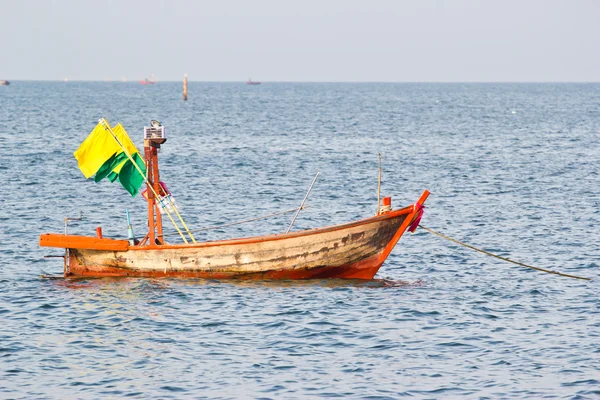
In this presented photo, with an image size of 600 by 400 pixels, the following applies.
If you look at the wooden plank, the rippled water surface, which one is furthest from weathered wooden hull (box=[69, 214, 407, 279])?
the rippled water surface

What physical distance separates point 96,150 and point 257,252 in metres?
5.15

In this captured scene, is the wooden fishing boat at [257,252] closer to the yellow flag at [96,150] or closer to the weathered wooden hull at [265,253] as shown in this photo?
the weathered wooden hull at [265,253]

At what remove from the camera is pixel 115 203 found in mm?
40812

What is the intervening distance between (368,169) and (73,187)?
16.8 m

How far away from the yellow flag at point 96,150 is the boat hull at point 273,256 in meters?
2.27

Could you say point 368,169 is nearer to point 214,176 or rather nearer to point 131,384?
point 214,176

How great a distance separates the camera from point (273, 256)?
24.5 metres

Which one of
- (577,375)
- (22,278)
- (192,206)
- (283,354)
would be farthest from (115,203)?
(577,375)

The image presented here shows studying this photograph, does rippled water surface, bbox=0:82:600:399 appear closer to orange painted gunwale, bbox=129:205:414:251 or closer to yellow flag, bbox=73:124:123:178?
orange painted gunwale, bbox=129:205:414:251

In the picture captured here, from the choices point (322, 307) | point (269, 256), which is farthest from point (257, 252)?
point (322, 307)

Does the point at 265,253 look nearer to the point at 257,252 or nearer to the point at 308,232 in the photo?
the point at 257,252

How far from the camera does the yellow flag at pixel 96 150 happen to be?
25.5 metres

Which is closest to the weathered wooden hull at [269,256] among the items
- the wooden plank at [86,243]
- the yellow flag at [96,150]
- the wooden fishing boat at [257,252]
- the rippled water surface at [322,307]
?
the wooden fishing boat at [257,252]

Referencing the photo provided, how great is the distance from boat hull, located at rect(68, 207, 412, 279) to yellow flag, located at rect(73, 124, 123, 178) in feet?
7.43
